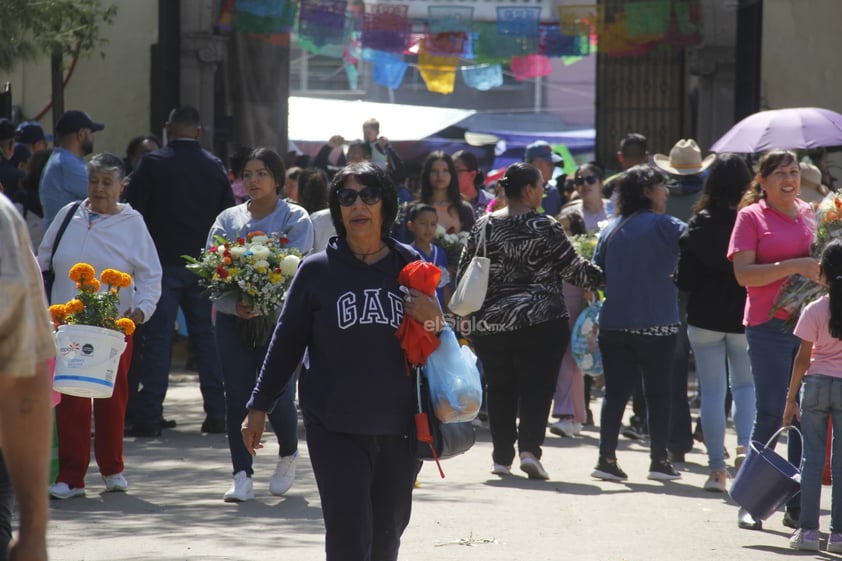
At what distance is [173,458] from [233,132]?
9.88 m

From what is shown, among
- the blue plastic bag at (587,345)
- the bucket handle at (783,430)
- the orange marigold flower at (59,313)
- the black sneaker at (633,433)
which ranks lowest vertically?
the black sneaker at (633,433)

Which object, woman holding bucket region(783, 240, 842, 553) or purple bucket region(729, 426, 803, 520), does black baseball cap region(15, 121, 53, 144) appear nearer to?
purple bucket region(729, 426, 803, 520)

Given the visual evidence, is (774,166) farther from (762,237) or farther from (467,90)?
(467,90)

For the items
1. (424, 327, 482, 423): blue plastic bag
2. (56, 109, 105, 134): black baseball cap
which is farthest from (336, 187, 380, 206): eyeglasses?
(56, 109, 105, 134): black baseball cap

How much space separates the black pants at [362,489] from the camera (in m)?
4.83

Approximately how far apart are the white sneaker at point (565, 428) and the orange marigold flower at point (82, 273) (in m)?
4.74

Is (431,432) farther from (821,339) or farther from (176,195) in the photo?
(176,195)

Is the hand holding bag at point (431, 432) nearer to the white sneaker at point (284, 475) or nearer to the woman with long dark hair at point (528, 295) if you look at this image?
the white sneaker at point (284, 475)

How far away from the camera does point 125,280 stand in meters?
7.89

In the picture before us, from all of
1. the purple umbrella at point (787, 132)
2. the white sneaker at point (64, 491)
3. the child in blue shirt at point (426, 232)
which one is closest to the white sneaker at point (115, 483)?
the white sneaker at point (64, 491)

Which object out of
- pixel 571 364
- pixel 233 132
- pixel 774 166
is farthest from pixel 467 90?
pixel 774 166

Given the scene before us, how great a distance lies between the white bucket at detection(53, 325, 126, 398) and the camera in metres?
7.45

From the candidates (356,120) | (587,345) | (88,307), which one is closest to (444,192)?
(587,345)

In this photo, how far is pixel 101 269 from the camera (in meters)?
8.47
